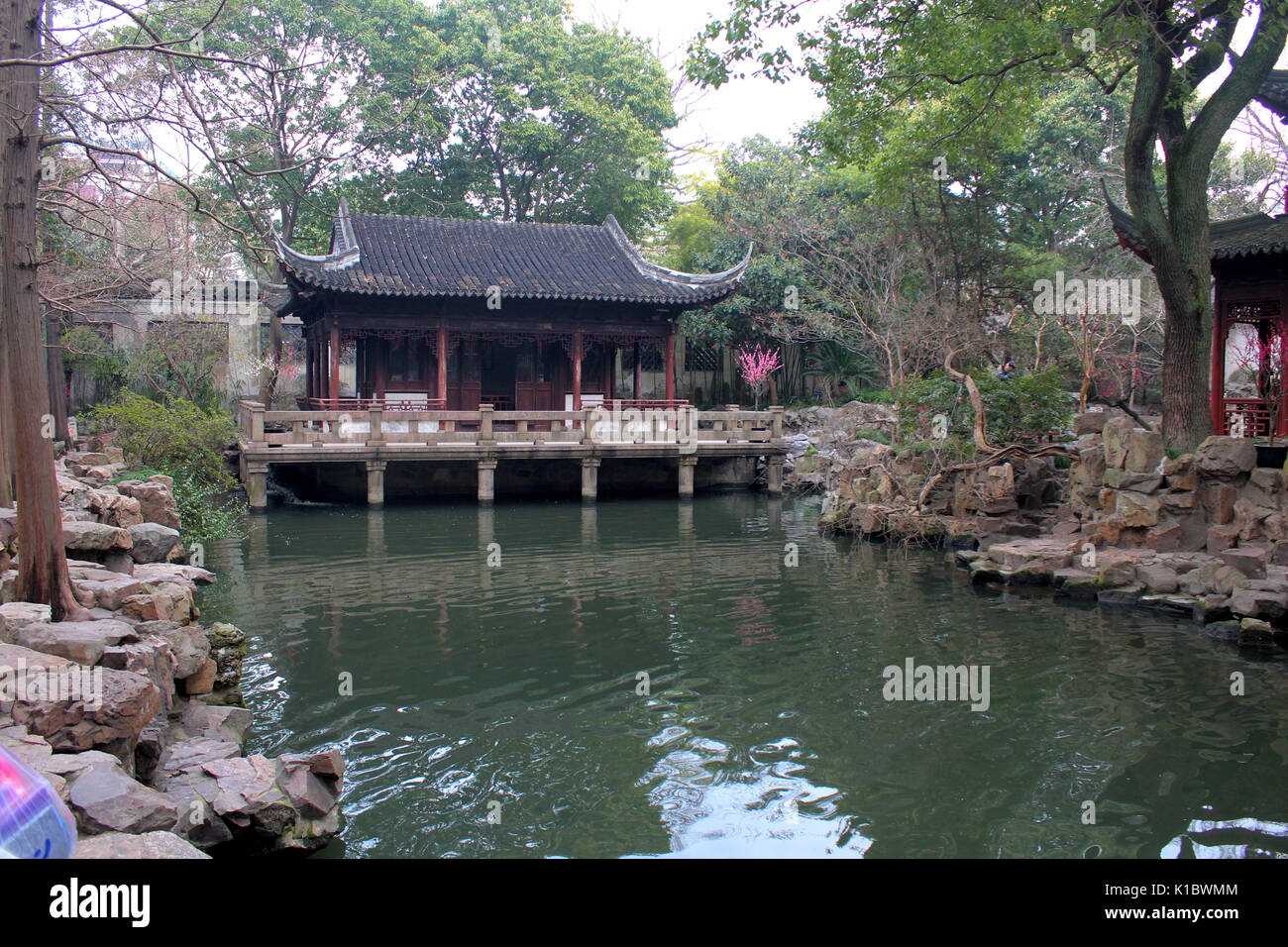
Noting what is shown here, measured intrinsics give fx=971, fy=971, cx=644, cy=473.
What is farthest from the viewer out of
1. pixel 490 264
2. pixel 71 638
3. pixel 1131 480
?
pixel 490 264

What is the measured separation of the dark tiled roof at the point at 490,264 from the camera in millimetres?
18844

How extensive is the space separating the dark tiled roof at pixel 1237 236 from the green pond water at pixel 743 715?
15.3ft

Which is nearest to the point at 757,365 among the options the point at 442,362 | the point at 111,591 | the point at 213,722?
the point at 442,362

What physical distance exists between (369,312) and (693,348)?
34.2ft

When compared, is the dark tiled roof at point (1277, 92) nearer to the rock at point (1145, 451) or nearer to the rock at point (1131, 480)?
the rock at point (1145, 451)

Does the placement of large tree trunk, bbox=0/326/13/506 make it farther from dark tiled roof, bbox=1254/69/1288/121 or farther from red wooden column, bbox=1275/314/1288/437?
dark tiled roof, bbox=1254/69/1288/121

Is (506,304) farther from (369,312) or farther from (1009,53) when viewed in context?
(1009,53)

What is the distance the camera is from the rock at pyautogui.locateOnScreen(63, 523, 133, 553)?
7488mm

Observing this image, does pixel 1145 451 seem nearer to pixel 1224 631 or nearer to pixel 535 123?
pixel 1224 631

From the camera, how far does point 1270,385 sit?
1139cm

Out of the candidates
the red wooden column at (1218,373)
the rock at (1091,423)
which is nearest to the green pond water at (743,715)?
the rock at (1091,423)

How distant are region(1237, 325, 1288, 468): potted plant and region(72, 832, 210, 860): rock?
10.5 m

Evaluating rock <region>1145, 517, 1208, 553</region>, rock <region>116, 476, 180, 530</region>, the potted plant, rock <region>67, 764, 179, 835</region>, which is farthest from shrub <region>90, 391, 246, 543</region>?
the potted plant

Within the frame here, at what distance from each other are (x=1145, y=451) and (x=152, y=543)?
1052 centimetres
